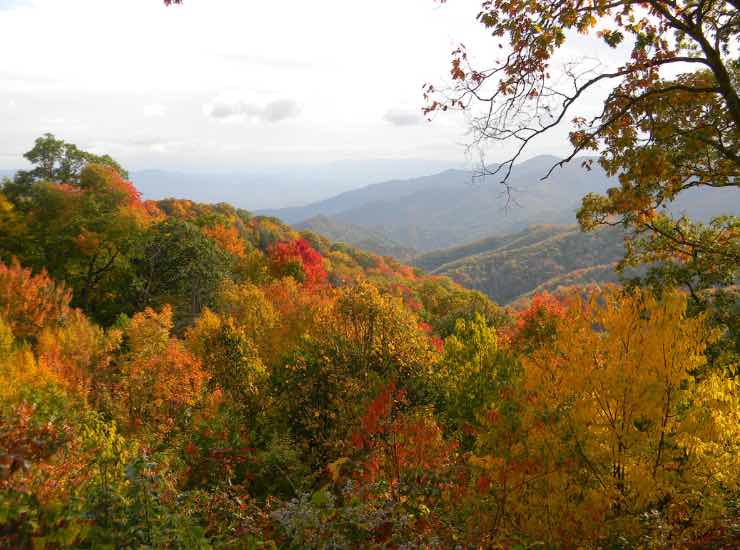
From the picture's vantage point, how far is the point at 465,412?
19.0 m

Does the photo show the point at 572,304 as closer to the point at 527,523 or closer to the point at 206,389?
the point at 527,523

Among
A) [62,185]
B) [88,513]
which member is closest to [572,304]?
[88,513]

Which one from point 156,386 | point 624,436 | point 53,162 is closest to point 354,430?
point 624,436

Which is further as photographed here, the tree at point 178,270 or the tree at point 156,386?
the tree at point 178,270

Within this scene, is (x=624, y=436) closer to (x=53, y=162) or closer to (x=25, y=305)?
(x=25, y=305)

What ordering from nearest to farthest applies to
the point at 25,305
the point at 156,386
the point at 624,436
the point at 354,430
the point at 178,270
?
the point at 624,436 < the point at 354,430 < the point at 156,386 < the point at 25,305 < the point at 178,270

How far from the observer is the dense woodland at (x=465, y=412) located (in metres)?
5.91

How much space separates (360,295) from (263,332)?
14.3 meters

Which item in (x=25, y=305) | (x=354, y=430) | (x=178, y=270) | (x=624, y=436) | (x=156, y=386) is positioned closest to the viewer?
(x=624, y=436)

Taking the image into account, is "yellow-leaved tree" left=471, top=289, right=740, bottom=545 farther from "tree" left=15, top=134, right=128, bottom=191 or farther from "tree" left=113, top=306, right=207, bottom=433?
"tree" left=15, top=134, right=128, bottom=191

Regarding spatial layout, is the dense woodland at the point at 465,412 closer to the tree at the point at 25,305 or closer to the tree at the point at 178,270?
the tree at the point at 25,305

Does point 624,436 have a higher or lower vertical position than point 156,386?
higher

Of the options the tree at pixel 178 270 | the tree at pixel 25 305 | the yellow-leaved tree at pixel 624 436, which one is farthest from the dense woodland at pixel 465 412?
the tree at pixel 178 270

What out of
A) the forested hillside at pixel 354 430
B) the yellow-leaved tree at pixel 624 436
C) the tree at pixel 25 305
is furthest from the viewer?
the tree at pixel 25 305
